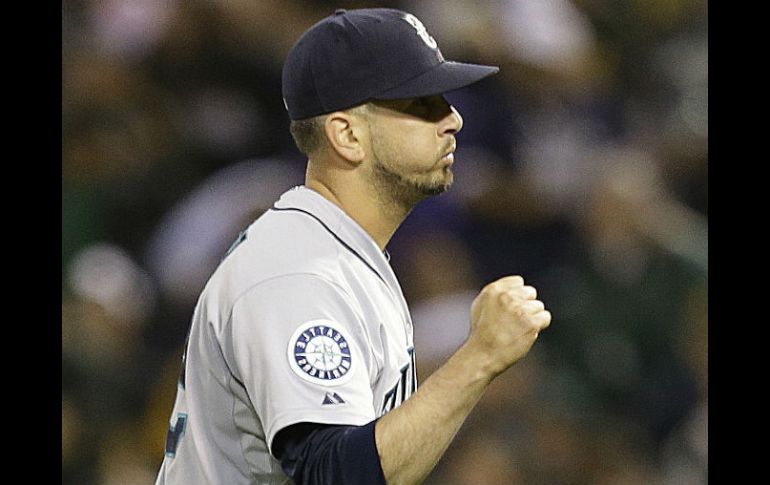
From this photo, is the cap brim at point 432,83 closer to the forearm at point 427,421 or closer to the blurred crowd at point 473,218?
Result: the forearm at point 427,421

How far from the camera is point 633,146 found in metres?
3.84

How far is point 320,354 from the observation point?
1519 millimetres

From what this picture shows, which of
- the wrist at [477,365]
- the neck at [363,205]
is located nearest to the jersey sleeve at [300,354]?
the wrist at [477,365]

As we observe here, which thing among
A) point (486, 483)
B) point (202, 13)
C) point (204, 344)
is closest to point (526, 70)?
point (202, 13)

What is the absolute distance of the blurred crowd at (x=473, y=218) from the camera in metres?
3.34

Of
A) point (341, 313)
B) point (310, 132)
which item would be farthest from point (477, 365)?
point (310, 132)

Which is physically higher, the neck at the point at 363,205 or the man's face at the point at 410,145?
the man's face at the point at 410,145

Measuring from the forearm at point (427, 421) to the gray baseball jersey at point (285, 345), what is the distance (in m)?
0.07

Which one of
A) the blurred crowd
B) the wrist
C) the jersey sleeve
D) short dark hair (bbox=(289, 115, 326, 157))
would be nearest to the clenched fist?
the wrist

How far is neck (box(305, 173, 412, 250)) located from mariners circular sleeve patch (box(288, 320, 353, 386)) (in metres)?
0.34

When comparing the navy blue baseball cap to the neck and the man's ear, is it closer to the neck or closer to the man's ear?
the man's ear

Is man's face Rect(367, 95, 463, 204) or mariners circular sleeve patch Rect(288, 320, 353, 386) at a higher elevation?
man's face Rect(367, 95, 463, 204)

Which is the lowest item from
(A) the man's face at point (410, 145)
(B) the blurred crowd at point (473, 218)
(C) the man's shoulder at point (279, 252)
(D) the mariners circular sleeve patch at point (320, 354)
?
(B) the blurred crowd at point (473, 218)

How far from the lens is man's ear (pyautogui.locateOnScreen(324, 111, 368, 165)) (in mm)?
1809
